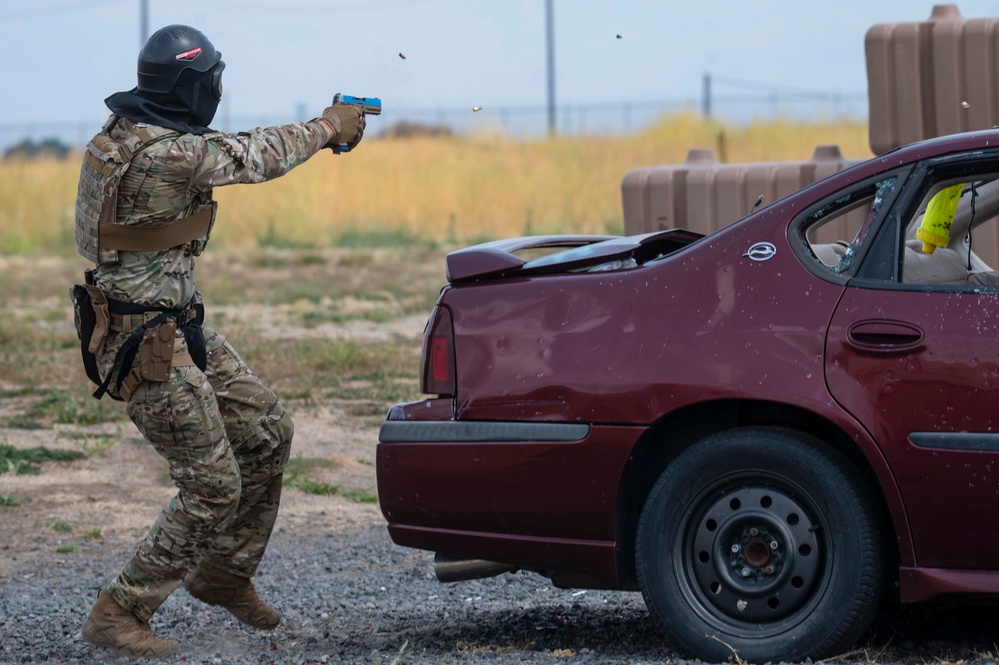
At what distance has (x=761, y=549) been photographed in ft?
13.8

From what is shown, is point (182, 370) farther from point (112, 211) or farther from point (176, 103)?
point (176, 103)

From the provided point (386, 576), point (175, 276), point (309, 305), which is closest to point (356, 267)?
point (309, 305)

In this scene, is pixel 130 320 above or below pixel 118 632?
above

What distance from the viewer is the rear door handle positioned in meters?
4.03

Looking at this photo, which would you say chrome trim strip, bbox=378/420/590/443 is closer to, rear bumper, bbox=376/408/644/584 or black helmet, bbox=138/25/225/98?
rear bumper, bbox=376/408/644/584

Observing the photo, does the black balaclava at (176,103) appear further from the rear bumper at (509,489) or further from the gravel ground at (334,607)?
the gravel ground at (334,607)

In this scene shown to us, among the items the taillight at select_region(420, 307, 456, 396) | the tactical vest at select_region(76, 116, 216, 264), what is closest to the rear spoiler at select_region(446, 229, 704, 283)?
the taillight at select_region(420, 307, 456, 396)

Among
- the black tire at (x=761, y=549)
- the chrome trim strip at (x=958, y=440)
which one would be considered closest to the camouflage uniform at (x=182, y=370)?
the black tire at (x=761, y=549)

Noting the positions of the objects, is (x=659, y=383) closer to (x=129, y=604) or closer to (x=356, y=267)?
(x=129, y=604)

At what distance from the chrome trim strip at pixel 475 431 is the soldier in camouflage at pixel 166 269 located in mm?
620

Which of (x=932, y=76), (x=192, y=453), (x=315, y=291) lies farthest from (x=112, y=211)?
(x=315, y=291)

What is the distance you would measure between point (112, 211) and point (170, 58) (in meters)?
0.53

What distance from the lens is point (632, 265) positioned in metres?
4.52

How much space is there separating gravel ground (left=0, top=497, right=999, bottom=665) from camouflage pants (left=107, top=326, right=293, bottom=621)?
296 mm
